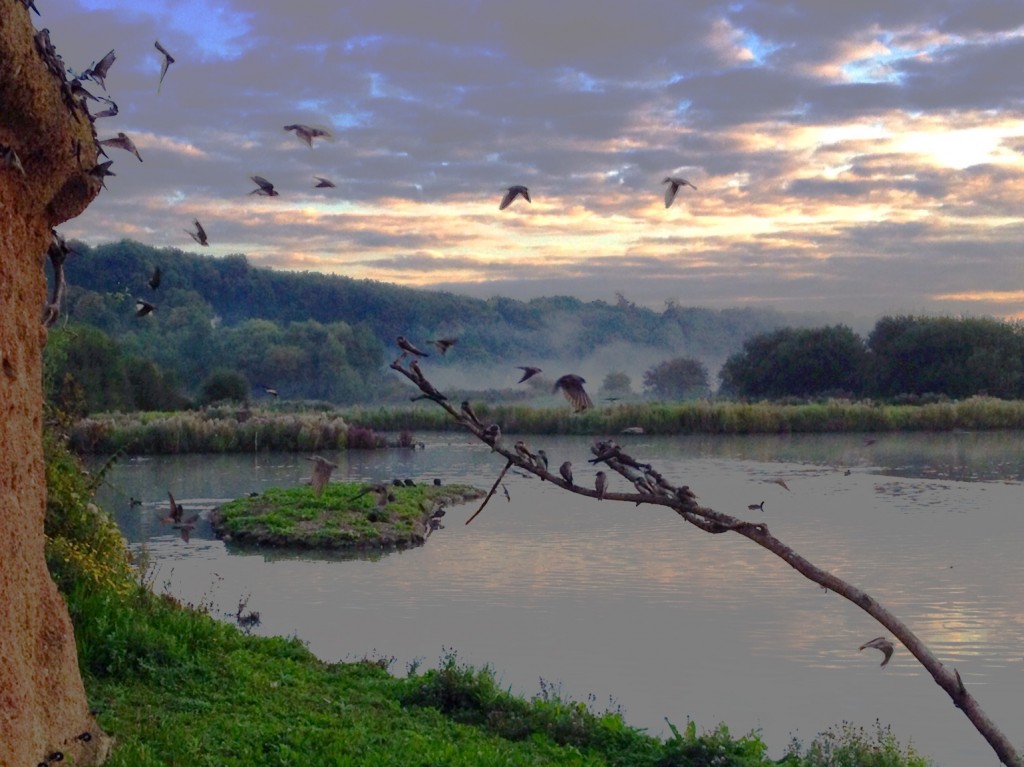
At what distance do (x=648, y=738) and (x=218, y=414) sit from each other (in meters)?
33.3

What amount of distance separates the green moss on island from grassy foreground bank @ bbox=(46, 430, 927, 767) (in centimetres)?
761

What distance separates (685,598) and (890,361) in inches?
1952

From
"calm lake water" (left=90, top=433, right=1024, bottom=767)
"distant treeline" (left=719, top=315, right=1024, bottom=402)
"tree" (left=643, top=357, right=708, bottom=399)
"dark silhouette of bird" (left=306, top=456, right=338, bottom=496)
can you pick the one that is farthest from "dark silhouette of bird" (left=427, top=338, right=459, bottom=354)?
"tree" (left=643, top=357, right=708, bottom=399)

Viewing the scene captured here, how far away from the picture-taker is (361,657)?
1087 centimetres

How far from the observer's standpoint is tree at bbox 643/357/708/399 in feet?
269

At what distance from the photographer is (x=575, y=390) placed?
398cm

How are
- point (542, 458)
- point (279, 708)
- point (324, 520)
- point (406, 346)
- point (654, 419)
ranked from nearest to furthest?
point (406, 346) < point (542, 458) < point (279, 708) < point (324, 520) < point (654, 419)

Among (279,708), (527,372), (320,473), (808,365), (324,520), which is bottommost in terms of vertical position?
(324,520)

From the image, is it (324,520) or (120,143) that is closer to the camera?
(120,143)

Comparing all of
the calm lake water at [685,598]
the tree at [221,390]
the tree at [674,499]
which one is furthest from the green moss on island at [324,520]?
the tree at [221,390]

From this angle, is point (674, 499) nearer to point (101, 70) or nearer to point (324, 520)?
point (101, 70)

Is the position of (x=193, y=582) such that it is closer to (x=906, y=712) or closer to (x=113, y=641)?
(x=113, y=641)

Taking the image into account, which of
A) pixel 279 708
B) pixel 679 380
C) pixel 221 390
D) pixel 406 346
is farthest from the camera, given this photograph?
pixel 679 380

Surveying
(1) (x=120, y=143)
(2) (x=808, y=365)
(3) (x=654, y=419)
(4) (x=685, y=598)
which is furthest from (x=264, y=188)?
(2) (x=808, y=365)
